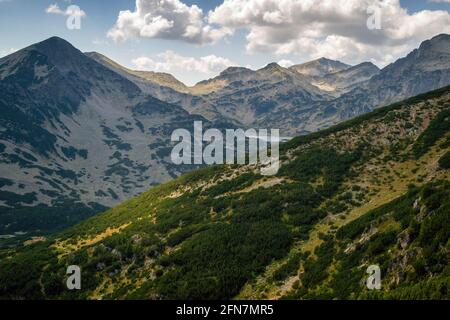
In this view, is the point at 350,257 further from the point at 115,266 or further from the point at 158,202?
the point at 158,202

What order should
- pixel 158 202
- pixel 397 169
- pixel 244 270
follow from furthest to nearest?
pixel 158 202, pixel 397 169, pixel 244 270

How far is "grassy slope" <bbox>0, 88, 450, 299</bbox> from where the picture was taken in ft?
152

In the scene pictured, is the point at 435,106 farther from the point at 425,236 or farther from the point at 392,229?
the point at 425,236

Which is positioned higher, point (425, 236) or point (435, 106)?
point (435, 106)

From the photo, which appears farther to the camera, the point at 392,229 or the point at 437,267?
the point at 392,229

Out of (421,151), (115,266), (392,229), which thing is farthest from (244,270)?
(421,151)

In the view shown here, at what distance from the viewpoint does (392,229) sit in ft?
150

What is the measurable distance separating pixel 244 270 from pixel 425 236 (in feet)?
83.5

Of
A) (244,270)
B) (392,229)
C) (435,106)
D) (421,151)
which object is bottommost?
(244,270)

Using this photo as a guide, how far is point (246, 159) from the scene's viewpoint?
Answer: 11488 centimetres

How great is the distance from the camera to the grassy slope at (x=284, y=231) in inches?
1820

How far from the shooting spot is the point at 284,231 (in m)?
62.9

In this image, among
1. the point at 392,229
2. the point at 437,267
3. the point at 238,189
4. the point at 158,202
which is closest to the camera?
the point at 437,267

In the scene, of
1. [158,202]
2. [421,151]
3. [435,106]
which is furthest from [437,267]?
[158,202]
